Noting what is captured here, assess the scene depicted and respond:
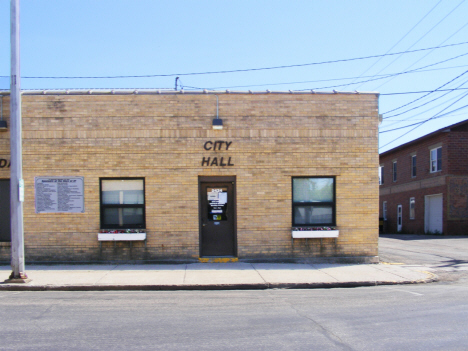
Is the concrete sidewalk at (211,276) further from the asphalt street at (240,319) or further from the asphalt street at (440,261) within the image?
the asphalt street at (440,261)

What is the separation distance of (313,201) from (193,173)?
3526 millimetres

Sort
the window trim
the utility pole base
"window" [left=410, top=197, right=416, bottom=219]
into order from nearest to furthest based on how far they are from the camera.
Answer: the utility pole base, the window trim, "window" [left=410, top=197, right=416, bottom=219]

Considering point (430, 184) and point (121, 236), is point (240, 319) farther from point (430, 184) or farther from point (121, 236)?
point (430, 184)

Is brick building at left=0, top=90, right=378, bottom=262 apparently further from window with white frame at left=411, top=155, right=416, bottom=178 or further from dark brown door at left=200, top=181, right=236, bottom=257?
window with white frame at left=411, top=155, right=416, bottom=178

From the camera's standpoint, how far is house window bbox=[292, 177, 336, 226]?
1302cm

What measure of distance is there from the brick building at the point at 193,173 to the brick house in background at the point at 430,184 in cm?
1719

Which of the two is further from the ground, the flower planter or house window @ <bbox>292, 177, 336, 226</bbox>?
house window @ <bbox>292, 177, 336, 226</bbox>

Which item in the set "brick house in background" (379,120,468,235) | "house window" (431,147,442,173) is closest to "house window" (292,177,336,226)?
"brick house in background" (379,120,468,235)

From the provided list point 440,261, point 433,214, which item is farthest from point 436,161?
point 440,261

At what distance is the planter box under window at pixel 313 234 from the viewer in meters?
12.6

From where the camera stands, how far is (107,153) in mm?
12617

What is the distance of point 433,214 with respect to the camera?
29.8 meters

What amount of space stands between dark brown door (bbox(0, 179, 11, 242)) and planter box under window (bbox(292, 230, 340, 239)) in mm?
7969

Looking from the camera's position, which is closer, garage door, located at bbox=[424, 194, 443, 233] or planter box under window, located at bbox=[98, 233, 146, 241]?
planter box under window, located at bbox=[98, 233, 146, 241]
